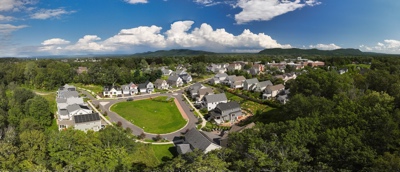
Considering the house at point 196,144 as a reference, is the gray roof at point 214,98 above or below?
above

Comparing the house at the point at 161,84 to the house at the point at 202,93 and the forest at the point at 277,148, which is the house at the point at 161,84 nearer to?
the house at the point at 202,93

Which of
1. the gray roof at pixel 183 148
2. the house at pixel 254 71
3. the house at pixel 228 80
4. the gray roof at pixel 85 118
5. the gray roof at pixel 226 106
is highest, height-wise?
the house at pixel 254 71

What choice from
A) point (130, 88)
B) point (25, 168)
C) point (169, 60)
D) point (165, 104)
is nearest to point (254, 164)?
point (25, 168)

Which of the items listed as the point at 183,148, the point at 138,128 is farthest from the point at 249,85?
the point at 183,148

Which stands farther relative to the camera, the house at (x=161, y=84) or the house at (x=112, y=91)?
the house at (x=161, y=84)

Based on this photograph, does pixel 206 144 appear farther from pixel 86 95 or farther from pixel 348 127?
pixel 86 95

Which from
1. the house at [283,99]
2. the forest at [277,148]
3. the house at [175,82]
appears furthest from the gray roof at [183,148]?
the house at [175,82]

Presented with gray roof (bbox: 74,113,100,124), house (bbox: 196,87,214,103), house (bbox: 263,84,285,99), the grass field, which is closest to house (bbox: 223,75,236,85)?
house (bbox: 196,87,214,103)
